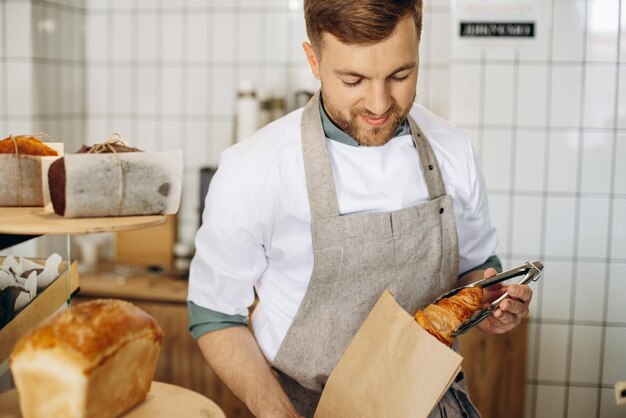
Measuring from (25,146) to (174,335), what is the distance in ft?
5.86

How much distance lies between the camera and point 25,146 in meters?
1.16

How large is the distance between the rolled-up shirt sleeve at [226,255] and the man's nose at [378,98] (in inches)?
11.8

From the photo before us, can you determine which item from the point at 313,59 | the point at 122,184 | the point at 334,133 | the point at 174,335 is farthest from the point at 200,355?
the point at 122,184

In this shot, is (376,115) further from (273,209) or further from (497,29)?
(497,29)

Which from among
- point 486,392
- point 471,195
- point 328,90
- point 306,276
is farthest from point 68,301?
point 486,392

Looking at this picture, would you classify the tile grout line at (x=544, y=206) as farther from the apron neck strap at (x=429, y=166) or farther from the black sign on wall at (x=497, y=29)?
the apron neck strap at (x=429, y=166)

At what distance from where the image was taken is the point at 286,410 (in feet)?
4.58

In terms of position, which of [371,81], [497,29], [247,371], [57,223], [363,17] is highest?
[497,29]

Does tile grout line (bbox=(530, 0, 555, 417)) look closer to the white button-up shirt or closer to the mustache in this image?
the white button-up shirt

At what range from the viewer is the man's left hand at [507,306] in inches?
55.5

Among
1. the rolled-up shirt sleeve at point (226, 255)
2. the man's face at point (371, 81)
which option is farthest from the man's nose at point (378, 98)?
the rolled-up shirt sleeve at point (226, 255)

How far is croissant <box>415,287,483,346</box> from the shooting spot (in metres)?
1.32

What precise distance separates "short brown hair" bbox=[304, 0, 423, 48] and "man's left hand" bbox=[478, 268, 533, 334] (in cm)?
51

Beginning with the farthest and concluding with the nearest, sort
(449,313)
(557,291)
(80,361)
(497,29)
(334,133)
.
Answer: (557,291) → (497,29) → (334,133) → (449,313) → (80,361)
